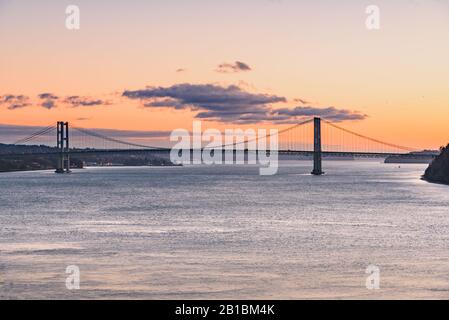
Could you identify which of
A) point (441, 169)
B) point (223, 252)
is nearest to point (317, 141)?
point (441, 169)

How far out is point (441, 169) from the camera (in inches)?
5212

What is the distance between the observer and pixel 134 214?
204ft

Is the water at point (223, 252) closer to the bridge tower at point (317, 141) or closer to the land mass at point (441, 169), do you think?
the land mass at point (441, 169)

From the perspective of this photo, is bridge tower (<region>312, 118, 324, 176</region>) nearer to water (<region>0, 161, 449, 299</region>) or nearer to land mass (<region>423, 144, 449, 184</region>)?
land mass (<region>423, 144, 449, 184</region>)

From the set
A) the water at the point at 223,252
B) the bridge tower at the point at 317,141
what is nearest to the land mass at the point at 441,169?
the bridge tower at the point at 317,141

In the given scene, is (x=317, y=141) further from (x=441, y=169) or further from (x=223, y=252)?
(x=223, y=252)

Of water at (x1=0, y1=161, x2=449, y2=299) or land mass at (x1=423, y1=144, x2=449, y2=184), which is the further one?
land mass at (x1=423, y1=144, x2=449, y2=184)

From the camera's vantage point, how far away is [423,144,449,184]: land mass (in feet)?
418

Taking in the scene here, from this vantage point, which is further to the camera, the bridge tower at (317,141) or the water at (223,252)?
the bridge tower at (317,141)

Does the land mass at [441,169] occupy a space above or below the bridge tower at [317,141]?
below

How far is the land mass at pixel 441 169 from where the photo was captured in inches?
5015

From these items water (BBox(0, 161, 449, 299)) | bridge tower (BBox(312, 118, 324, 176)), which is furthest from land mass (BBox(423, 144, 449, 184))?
water (BBox(0, 161, 449, 299))
